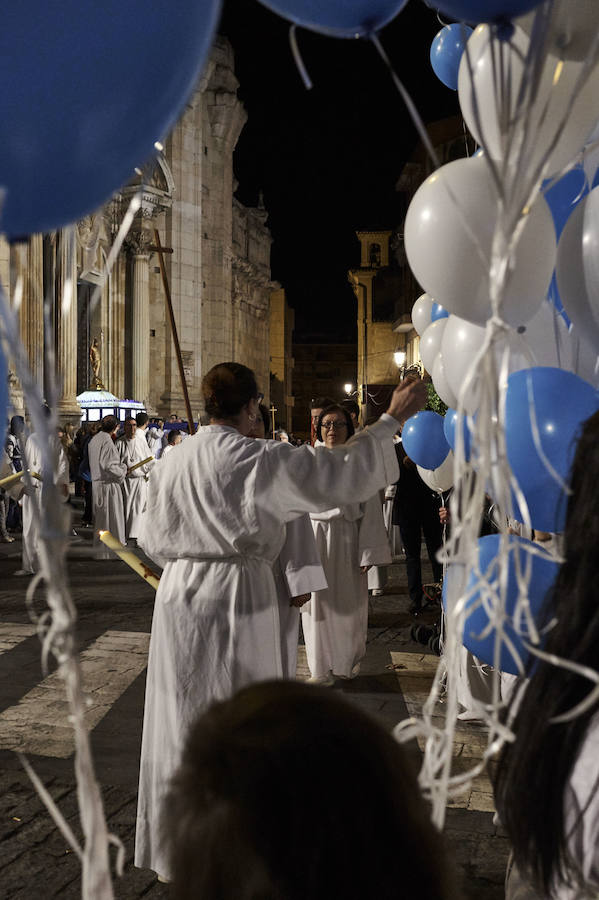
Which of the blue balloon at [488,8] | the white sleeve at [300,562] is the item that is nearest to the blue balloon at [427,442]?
the white sleeve at [300,562]

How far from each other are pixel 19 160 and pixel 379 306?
1834 inches

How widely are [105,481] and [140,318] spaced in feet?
50.1

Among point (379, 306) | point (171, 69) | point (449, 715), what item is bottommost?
point (449, 715)

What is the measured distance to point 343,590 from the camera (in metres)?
6.38

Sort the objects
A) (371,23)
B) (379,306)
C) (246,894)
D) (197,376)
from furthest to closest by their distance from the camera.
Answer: (379,306) < (197,376) < (371,23) < (246,894)

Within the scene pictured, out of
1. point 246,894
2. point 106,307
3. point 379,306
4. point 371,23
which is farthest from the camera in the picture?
point 379,306

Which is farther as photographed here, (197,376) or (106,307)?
(197,376)

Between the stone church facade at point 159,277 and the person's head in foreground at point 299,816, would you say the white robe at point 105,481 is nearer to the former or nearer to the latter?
the stone church facade at point 159,277

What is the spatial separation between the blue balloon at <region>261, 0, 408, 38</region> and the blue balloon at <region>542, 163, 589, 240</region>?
1.34m

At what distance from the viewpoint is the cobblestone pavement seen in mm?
3449

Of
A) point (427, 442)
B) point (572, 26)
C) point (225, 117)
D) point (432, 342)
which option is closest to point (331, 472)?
point (572, 26)

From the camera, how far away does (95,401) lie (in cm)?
2108

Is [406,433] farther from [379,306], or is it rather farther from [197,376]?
[379,306]

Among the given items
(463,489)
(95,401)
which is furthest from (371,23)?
(95,401)
